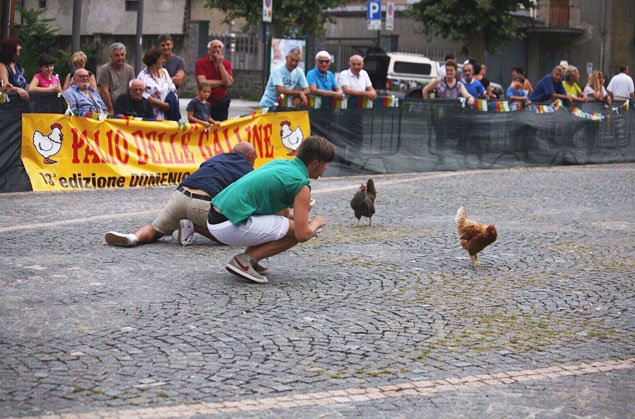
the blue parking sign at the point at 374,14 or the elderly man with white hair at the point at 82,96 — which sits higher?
the blue parking sign at the point at 374,14

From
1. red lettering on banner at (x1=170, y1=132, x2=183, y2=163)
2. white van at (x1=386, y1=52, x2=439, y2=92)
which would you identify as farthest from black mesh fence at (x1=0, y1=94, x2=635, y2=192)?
white van at (x1=386, y1=52, x2=439, y2=92)

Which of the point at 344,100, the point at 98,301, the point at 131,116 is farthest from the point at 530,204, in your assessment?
the point at 98,301

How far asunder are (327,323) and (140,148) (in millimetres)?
8487

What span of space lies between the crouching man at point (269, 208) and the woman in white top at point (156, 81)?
6.97 m

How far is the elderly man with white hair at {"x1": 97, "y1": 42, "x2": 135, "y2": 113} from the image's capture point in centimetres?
1516

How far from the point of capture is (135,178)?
1505cm

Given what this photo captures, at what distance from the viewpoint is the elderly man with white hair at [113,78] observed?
1516cm

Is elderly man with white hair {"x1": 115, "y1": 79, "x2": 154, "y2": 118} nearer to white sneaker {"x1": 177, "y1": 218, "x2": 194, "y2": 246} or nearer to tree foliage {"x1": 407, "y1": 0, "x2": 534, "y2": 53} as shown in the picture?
white sneaker {"x1": 177, "y1": 218, "x2": 194, "y2": 246}

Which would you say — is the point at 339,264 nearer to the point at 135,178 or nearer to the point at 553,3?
the point at 135,178

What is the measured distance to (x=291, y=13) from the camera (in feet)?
138

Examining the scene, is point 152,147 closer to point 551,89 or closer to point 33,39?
point 551,89

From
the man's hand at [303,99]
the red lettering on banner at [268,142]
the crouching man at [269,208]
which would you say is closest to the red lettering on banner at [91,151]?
the red lettering on banner at [268,142]

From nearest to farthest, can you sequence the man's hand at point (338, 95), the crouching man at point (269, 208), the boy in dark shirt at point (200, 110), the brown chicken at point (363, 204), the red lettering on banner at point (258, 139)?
the crouching man at point (269, 208) < the brown chicken at point (363, 204) < the boy in dark shirt at point (200, 110) < the red lettering on banner at point (258, 139) < the man's hand at point (338, 95)

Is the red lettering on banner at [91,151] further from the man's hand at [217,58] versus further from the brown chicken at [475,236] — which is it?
the brown chicken at [475,236]
